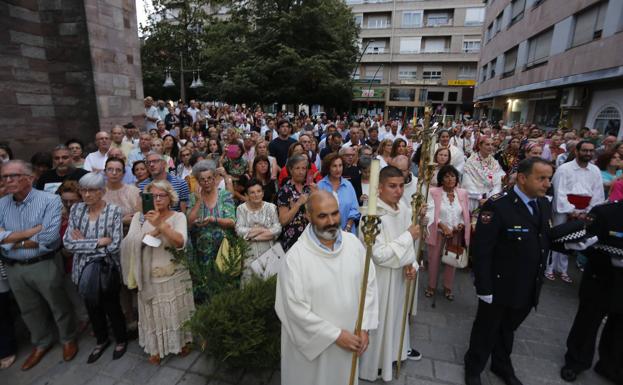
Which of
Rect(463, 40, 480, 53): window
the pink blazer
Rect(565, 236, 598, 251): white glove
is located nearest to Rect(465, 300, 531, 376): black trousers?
Rect(565, 236, 598, 251): white glove

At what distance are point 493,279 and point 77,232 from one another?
13.8 feet

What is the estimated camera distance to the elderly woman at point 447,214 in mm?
4645

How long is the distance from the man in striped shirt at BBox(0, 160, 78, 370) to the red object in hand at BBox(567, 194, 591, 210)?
23.6ft

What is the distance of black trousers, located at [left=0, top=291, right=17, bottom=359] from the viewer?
3.68 metres

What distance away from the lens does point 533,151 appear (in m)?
6.20

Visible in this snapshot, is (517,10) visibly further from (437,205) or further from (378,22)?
(437,205)

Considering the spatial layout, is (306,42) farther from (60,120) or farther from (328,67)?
(60,120)

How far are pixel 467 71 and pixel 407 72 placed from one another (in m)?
7.69

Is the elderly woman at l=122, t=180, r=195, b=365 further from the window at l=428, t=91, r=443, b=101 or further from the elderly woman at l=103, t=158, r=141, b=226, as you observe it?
the window at l=428, t=91, r=443, b=101

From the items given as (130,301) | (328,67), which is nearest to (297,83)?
(328,67)

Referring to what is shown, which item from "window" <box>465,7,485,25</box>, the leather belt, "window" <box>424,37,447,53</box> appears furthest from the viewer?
"window" <box>424,37,447,53</box>

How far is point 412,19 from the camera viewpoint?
4266 centimetres

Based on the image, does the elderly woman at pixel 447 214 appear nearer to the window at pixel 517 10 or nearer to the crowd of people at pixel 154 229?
the crowd of people at pixel 154 229

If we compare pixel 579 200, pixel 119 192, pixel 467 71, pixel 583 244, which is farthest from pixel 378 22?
pixel 583 244
